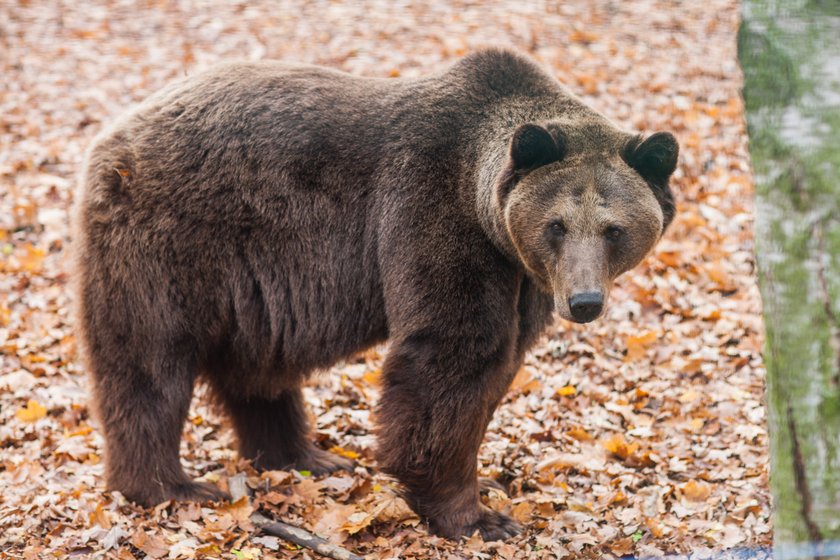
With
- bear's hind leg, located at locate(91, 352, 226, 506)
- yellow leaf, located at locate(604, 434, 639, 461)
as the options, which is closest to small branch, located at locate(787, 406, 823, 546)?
yellow leaf, located at locate(604, 434, 639, 461)

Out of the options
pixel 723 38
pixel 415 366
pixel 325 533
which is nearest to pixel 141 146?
pixel 415 366

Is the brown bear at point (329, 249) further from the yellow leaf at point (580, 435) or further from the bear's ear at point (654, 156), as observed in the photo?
the yellow leaf at point (580, 435)

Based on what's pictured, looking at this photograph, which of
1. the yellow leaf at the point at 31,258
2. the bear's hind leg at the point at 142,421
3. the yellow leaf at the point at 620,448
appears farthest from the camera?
the yellow leaf at the point at 31,258

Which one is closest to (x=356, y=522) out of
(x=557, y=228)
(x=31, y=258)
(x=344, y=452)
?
(x=344, y=452)

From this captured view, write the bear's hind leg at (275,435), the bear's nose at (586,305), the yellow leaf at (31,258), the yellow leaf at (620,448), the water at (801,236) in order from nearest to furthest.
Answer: the water at (801,236), the bear's nose at (586,305), the yellow leaf at (620,448), the bear's hind leg at (275,435), the yellow leaf at (31,258)

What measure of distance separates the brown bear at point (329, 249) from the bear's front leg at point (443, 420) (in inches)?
0.5

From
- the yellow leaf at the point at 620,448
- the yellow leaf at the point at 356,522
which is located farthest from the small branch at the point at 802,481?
the yellow leaf at the point at 620,448

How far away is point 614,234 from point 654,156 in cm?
58

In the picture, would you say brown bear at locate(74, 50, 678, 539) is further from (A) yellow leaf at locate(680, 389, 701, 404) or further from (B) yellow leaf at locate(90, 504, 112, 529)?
(A) yellow leaf at locate(680, 389, 701, 404)

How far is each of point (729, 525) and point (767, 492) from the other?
19.4 inches

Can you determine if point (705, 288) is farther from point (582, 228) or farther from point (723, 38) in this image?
point (723, 38)

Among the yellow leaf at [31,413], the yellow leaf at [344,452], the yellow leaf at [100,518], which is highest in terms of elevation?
the yellow leaf at [100,518]

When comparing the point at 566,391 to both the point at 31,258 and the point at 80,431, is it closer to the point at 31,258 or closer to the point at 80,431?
the point at 80,431

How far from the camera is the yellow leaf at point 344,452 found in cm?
751
